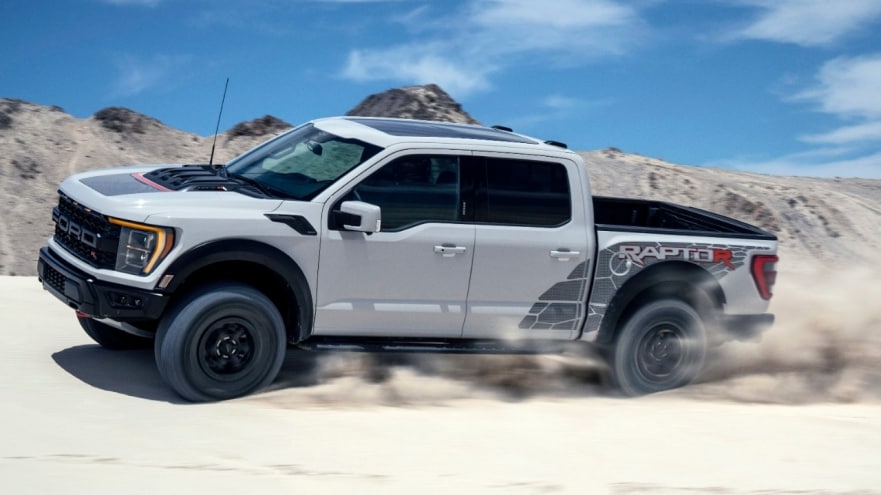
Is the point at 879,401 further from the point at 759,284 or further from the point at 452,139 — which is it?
the point at 452,139

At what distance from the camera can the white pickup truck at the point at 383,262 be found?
20.4 feet

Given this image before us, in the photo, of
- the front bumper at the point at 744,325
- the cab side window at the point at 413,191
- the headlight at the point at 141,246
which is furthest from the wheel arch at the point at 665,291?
the headlight at the point at 141,246

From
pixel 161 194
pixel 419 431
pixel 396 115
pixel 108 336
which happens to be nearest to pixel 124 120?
pixel 396 115

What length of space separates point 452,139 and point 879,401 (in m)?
3.66

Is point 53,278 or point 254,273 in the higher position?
point 254,273

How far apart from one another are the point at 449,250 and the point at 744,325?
2.41m

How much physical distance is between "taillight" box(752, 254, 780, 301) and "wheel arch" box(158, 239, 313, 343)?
10.8 feet

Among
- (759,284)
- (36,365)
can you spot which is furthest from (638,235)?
(36,365)

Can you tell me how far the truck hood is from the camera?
6199 mm

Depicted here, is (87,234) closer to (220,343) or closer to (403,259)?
(220,343)

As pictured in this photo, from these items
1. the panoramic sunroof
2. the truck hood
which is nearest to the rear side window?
the panoramic sunroof

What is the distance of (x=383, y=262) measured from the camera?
6.57 meters

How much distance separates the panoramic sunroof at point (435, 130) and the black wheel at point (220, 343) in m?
1.50

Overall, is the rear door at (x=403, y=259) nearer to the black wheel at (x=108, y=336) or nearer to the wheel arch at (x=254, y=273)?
→ the wheel arch at (x=254, y=273)
